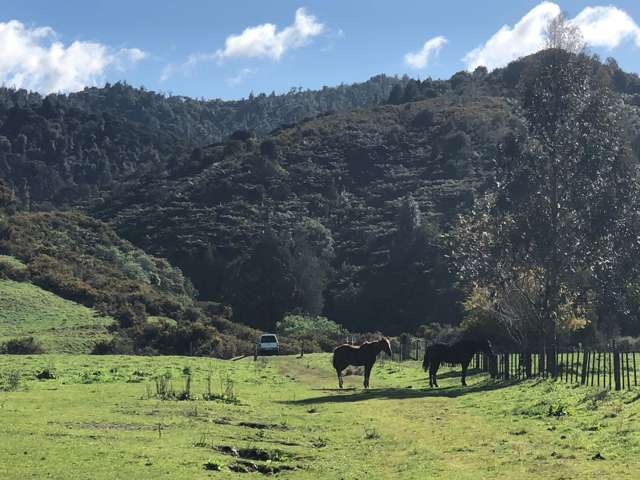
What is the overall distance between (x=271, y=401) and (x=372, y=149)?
130740 mm

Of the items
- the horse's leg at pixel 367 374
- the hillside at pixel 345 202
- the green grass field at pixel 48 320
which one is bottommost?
the horse's leg at pixel 367 374

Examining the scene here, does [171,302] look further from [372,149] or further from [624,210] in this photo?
[372,149]

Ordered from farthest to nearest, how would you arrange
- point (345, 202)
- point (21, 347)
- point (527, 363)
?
point (345, 202) → point (21, 347) → point (527, 363)

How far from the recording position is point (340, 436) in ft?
63.0

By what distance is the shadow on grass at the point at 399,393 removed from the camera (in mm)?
27812

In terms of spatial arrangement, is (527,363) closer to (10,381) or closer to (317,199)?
(10,381)

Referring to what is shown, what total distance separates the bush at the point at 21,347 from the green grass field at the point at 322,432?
1850 centimetres

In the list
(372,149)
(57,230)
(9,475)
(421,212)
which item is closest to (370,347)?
(9,475)

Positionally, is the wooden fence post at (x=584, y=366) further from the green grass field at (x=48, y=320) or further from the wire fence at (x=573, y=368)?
the green grass field at (x=48, y=320)

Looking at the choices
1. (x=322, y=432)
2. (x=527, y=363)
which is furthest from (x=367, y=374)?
(x=322, y=432)

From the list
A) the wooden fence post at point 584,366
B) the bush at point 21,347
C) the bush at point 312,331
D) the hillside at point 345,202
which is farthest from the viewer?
the hillside at point 345,202

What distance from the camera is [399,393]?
2994cm

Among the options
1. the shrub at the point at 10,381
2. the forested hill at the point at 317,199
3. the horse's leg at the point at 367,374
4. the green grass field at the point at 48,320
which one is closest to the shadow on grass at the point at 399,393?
the horse's leg at the point at 367,374

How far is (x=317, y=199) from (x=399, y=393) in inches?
4085
